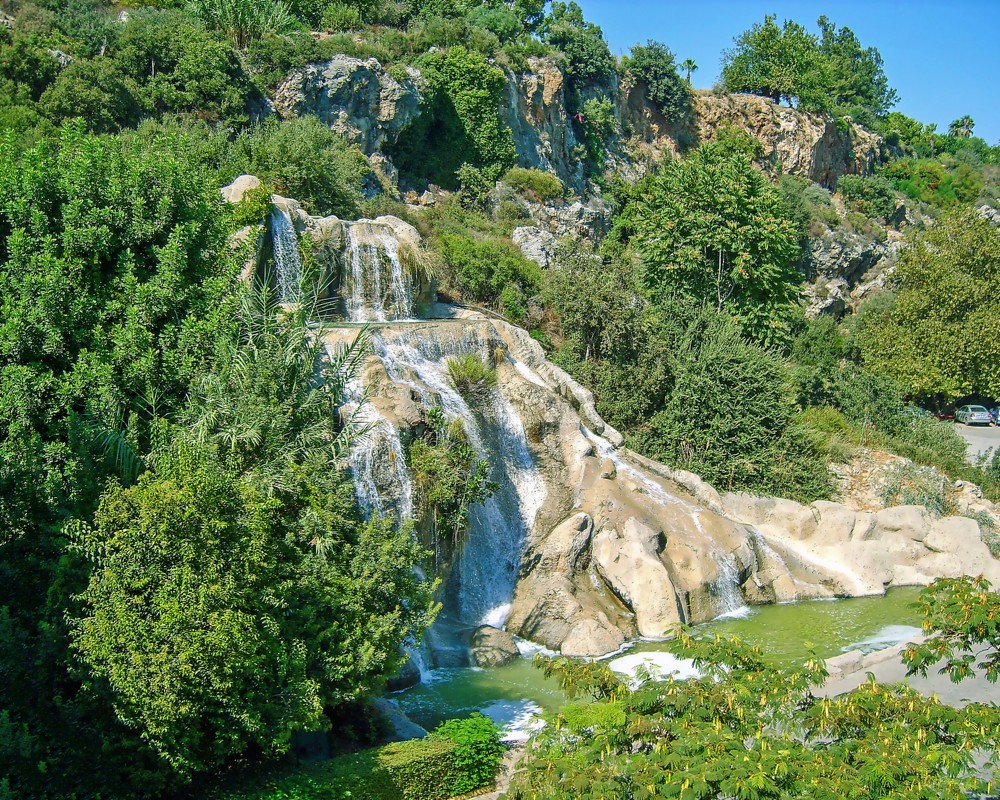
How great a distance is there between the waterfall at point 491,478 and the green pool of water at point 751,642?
7.33 ft

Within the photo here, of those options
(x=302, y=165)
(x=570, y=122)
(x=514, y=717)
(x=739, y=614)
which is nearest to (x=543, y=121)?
(x=570, y=122)

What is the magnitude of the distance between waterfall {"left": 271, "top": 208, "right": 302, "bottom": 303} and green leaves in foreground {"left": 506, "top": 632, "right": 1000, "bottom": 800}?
14773 mm

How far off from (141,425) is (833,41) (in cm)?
7970

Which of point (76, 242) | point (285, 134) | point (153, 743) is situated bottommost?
point (153, 743)

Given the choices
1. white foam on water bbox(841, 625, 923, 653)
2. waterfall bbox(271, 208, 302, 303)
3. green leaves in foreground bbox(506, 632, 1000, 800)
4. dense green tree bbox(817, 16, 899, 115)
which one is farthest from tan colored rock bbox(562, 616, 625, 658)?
dense green tree bbox(817, 16, 899, 115)

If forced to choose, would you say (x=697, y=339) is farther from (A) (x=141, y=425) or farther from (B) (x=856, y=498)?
(A) (x=141, y=425)

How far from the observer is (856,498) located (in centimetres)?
2530

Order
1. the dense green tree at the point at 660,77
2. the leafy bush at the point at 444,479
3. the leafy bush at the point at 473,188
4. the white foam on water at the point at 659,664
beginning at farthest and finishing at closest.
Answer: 1. the dense green tree at the point at 660,77
2. the leafy bush at the point at 473,188
3. the leafy bush at the point at 444,479
4. the white foam on water at the point at 659,664

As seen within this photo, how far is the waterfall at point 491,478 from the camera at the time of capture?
1859 cm

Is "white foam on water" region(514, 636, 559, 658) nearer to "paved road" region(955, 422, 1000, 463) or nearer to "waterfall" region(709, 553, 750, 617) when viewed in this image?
"waterfall" region(709, 553, 750, 617)

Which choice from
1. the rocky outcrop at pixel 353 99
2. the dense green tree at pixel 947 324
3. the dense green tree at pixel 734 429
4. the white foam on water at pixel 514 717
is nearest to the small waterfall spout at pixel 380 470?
the white foam on water at pixel 514 717

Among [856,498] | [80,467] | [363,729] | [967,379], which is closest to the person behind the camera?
[80,467]

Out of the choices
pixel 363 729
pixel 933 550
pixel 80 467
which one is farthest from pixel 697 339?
pixel 80 467

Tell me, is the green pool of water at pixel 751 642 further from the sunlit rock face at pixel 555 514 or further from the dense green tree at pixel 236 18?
the dense green tree at pixel 236 18
